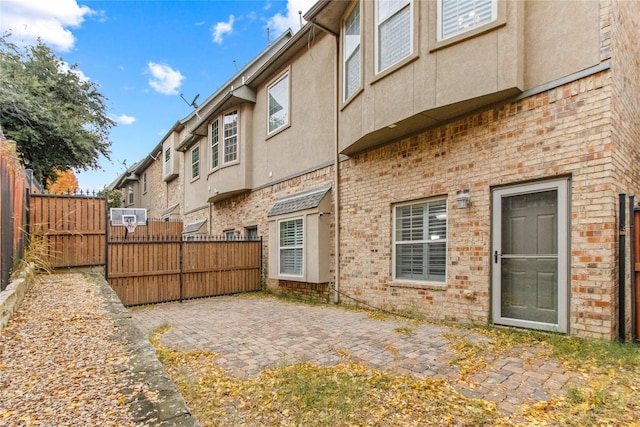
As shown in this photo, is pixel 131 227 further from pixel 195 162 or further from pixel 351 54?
pixel 351 54

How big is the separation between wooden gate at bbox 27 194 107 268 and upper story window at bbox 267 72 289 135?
4.96m

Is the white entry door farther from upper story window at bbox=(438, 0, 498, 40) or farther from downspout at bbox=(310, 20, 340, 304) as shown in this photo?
downspout at bbox=(310, 20, 340, 304)

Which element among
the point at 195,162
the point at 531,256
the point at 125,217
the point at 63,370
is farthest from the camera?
the point at 125,217

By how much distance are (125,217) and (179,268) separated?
993 centimetres

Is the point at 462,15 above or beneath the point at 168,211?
above

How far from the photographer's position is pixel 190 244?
902 cm

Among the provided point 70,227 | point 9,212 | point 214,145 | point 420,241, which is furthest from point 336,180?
point 214,145

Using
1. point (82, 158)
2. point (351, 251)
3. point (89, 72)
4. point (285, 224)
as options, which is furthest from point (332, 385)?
point (89, 72)

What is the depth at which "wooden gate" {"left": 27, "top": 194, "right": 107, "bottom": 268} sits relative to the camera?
7062 mm

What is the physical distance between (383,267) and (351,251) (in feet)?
3.10

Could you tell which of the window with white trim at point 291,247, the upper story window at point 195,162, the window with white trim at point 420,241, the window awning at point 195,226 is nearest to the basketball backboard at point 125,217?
the window awning at point 195,226

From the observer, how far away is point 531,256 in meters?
4.68

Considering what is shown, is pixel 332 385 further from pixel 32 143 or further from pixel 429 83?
pixel 32 143

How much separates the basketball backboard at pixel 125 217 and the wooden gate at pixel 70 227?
7.88 m
